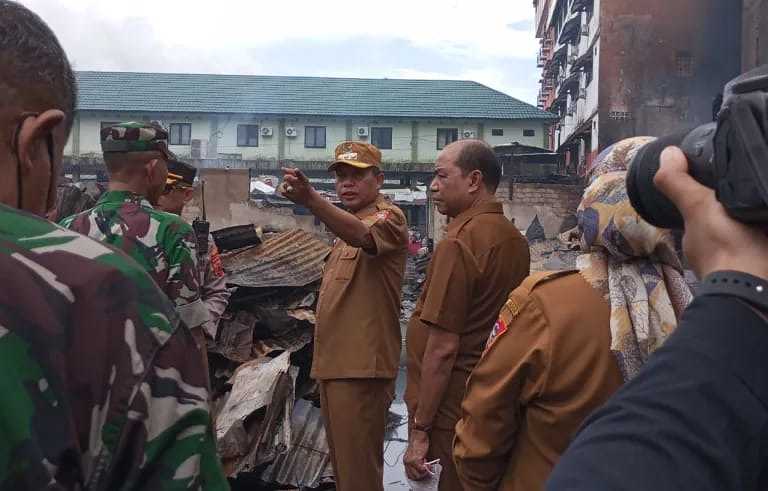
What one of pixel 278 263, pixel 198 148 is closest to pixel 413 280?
pixel 278 263

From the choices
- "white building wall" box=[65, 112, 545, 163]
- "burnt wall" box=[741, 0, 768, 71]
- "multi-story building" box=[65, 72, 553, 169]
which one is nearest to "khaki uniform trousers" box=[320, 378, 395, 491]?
"burnt wall" box=[741, 0, 768, 71]

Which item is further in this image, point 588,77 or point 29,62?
point 588,77

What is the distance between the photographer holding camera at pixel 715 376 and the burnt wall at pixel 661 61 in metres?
23.9

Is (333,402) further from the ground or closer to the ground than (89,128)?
closer to the ground

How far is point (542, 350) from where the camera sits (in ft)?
5.57

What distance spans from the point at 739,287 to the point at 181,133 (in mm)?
35801

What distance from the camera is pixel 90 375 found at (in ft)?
2.91

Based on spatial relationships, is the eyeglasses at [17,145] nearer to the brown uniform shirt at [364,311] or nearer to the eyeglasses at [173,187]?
the brown uniform shirt at [364,311]

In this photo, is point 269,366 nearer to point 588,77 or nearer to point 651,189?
point 651,189

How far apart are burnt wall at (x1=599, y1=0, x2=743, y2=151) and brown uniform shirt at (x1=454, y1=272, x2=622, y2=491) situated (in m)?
23.1

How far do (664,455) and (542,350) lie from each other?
2.85 ft

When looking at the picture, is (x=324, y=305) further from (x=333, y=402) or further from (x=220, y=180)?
(x=220, y=180)

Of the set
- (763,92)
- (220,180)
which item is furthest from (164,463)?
(220,180)

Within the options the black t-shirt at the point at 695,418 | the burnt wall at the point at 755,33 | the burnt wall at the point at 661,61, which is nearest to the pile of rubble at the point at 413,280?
the burnt wall at the point at 661,61
